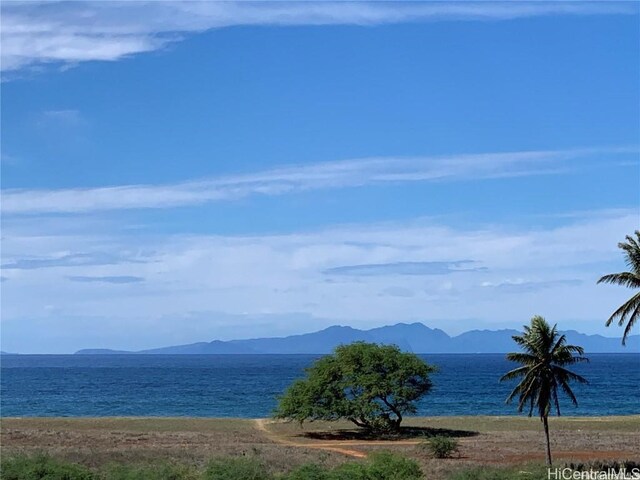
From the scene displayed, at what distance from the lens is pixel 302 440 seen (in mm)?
63281

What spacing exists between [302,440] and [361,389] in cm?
818

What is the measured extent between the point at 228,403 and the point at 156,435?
170 feet

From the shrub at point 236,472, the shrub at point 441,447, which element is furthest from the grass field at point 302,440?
the shrub at point 236,472

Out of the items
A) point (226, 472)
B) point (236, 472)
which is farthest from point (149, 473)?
point (236, 472)

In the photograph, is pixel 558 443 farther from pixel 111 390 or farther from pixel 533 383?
pixel 111 390

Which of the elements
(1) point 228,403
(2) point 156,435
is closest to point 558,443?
(2) point 156,435

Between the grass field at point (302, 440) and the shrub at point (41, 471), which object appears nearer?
the shrub at point (41, 471)

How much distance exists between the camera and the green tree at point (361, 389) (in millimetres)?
67625

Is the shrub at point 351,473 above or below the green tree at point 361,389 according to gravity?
below

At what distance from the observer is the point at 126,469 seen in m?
34.4

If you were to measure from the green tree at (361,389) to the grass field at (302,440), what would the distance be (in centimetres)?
182

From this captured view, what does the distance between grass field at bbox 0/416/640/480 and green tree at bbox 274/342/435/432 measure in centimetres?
182

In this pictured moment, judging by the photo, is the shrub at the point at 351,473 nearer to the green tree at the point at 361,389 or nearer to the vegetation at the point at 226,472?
the vegetation at the point at 226,472

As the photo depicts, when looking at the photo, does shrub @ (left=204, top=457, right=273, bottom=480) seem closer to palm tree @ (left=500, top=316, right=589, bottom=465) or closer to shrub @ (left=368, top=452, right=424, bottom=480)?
shrub @ (left=368, top=452, right=424, bottom=480)
